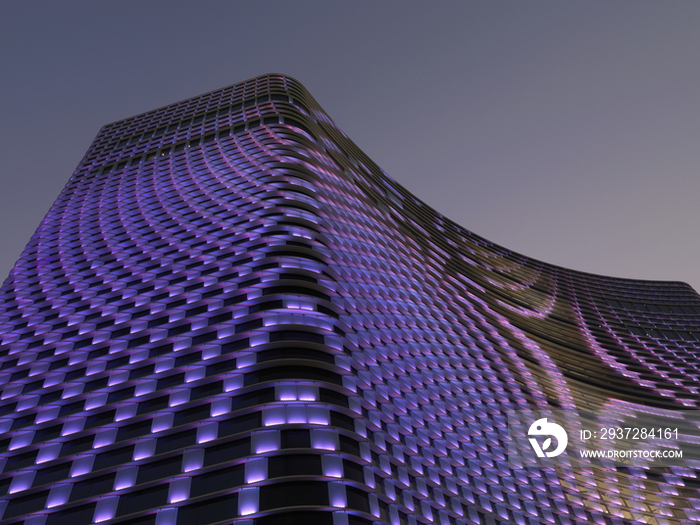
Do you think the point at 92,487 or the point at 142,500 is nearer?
the point at 142,500

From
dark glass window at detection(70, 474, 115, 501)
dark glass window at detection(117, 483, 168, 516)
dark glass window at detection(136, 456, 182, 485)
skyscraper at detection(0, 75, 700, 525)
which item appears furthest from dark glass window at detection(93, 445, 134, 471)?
dark glass window at detection(117, 483, 168, 516)

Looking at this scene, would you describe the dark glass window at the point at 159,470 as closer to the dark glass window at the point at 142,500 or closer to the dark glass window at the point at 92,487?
the dark glass window at the point at 142,500

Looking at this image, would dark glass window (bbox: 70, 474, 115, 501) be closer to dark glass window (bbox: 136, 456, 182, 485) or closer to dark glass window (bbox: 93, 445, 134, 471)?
dark glass window (bbox: 93, 445, 134, 471)

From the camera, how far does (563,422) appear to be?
65.1m

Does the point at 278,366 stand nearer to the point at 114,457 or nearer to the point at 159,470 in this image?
the point at 159,470

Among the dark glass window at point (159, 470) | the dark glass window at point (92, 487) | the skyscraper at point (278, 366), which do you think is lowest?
the dark glass window at point (92, 487)

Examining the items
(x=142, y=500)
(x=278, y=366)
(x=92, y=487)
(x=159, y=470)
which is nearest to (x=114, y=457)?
(x=92, y=487)

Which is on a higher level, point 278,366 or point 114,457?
point 278,366

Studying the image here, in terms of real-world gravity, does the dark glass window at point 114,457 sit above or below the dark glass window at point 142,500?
above

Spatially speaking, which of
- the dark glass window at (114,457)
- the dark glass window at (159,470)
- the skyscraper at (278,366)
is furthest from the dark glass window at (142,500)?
the dark glass window at (114,457)

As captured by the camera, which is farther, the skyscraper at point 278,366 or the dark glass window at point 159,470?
the dark glass window at point 159,470

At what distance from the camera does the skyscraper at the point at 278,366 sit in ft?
104

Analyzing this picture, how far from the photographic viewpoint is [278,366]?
3472 centimetres

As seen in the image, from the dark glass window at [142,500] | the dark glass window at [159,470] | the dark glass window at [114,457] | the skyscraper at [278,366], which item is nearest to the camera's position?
the dark glass window at [142,500]
